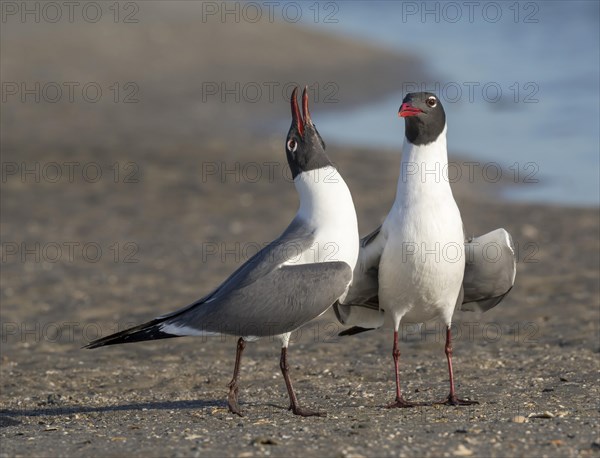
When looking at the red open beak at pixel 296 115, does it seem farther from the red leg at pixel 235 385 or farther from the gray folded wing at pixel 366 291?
the red leg at pixel 235 385

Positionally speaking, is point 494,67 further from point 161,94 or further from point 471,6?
point 471,6

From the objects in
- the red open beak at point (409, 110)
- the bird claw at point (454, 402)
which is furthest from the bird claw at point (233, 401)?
the red open beak at point (409, 110)

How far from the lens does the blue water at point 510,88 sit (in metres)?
17.6

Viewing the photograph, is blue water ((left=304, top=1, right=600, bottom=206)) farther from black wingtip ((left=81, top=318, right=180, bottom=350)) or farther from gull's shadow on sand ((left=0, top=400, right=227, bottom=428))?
black wingtip ((left=81, top=318, right=180, bottom=350))

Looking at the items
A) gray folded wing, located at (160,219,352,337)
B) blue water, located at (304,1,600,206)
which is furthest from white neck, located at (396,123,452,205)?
blue water, located at (304,1,600,206)

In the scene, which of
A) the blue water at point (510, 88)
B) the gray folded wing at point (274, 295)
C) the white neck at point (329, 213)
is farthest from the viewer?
the blue water at point (510, 88)

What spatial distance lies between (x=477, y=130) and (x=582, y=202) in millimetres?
4847

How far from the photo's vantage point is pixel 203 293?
11734mm

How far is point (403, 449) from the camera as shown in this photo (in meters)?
6.23

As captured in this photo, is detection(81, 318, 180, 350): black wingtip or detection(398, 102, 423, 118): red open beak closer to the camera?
detection(81, 318, 180, 350): black wingtip

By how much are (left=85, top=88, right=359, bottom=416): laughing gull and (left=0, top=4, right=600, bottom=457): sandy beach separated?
563 mm

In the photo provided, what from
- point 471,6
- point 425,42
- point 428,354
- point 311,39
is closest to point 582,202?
point 428,354

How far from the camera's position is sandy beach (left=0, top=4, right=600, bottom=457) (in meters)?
6.82

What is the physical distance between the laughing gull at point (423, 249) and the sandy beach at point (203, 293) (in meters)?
0.69
